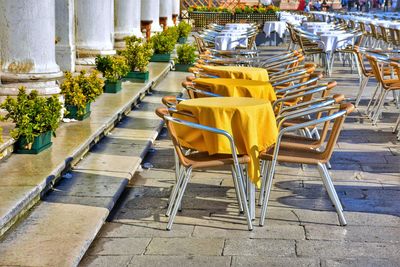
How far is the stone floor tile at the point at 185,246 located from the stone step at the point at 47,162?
904mm

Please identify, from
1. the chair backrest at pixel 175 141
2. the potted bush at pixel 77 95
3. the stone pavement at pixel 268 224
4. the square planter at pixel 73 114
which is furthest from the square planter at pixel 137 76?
the chair backrest at pixel 175 141

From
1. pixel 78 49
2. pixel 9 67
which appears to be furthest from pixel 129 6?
pixel 9 67

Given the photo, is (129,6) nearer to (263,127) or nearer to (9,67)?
(9,67)

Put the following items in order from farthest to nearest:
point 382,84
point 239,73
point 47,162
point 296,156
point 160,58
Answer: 1. point 160,58
2. point 382,84
3. point 239,73
4. point 47,162
5. point 296,156

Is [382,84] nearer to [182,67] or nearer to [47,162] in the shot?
[47,162]

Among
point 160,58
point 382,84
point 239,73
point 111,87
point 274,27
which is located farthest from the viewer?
point 274,27

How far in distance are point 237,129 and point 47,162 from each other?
5.34 ft

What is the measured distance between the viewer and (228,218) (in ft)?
20.1

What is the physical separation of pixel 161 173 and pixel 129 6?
922 centimetres

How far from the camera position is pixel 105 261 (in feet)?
16.9

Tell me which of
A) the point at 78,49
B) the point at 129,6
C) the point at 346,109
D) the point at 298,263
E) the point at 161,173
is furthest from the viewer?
the point at 129,6

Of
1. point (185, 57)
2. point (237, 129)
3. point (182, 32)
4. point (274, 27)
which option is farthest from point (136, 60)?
point (274, 27)

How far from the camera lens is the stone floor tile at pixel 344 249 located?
5254 millimetres

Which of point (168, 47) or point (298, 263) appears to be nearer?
point (298, 263)
